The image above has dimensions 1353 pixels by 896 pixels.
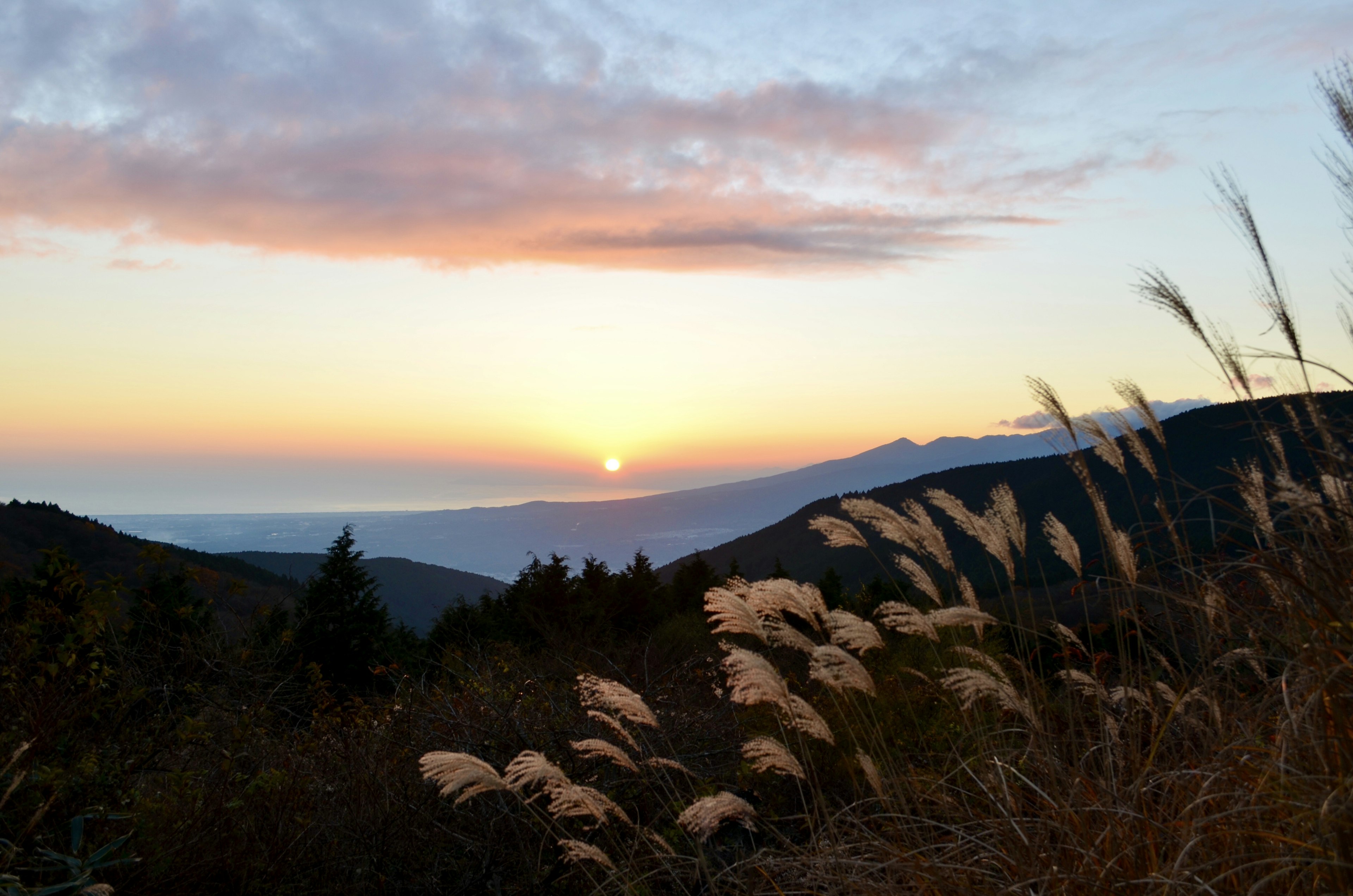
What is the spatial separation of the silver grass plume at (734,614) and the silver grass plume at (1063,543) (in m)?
1.32

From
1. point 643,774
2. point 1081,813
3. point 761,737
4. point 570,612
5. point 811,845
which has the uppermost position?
point 761,737

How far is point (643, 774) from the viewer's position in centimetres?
480

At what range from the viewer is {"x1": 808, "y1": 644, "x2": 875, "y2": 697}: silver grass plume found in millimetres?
2715

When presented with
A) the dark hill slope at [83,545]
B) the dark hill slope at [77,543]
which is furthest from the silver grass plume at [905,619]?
the dark hill slope at [77,543]

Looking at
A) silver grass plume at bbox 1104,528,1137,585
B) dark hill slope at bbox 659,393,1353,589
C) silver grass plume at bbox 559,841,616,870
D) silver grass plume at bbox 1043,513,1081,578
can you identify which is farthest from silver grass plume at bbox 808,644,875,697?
dark hill slope at bbox 659,393,1353,589

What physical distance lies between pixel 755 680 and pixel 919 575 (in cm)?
107

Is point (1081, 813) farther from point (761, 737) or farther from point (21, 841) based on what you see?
point (21, 841)

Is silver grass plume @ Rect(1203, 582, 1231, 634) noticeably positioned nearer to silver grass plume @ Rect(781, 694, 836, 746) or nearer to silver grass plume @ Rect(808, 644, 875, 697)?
Answer: silver grass plume @ Rect(808, 644, 875, 697)

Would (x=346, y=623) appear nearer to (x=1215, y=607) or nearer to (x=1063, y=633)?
(x=1063, y=633)

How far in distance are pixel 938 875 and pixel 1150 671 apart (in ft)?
4.54

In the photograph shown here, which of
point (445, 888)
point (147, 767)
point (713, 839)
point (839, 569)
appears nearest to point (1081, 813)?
point (713, 839)

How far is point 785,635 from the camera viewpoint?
2.94 meters

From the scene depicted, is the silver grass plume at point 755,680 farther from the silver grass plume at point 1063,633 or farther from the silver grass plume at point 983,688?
the silver grass plume at point 1063,633

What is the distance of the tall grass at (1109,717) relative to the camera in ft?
7.25
